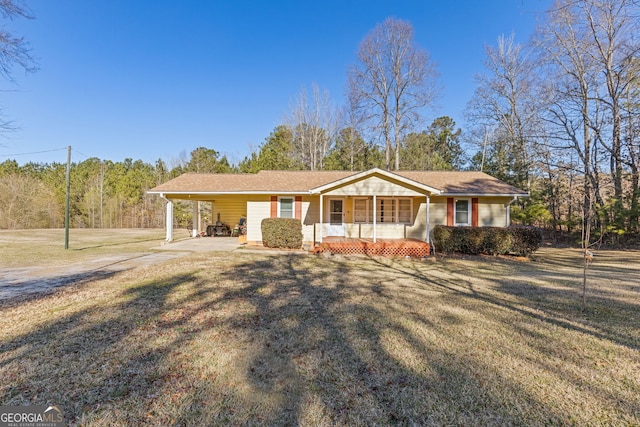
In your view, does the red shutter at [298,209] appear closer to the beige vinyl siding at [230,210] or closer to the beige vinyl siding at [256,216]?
the beige vinyl siding at [256,216]

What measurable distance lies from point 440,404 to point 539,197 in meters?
20.2

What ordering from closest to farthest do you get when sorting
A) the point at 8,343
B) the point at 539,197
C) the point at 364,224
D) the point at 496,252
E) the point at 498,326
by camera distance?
1. the point at 8,343
2. the point at 498,326
3. the point at 496,252
4. the point at 364,224
5. the point at 539,197

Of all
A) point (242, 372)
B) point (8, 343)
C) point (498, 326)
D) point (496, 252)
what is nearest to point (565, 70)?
point (496, 252)

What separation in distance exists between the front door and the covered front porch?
1.60 m

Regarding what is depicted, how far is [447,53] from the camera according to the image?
65.1 ft

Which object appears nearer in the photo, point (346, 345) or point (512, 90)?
point (346, 345)

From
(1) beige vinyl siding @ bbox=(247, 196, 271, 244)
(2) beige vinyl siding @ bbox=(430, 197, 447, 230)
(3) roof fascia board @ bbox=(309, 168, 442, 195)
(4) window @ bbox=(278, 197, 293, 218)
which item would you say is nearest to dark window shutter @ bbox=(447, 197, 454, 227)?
(2) beige vinyl siding @ bbox=(430, 197, 447, 230)

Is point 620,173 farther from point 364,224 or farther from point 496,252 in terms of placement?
point 364,224

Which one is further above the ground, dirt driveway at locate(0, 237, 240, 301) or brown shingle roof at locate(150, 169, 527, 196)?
brown shingle roof at locate(150, 169, 527, 196)

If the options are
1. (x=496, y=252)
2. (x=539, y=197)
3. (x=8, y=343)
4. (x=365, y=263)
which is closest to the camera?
(x=8, y=343)

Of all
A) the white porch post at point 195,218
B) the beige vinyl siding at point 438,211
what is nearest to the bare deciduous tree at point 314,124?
the white porch post at point 195,218

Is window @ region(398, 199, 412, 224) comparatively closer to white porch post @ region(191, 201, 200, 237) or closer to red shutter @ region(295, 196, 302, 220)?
red shutter @ region(295, 196, 302, 220)

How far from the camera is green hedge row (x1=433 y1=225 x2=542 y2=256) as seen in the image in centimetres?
1109

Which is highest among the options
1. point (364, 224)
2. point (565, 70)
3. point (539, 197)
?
point (565, 70)
